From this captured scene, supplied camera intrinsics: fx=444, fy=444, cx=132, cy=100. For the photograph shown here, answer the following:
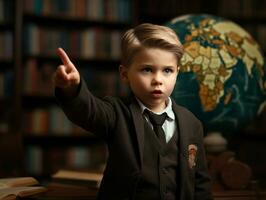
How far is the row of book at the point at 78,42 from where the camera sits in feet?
11.2

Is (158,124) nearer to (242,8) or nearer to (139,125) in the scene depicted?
(139,125)

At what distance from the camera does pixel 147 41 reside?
40.0 inches

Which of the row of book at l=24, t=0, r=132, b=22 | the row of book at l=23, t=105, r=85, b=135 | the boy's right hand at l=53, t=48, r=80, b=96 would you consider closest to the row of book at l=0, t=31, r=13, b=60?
the row of book at l=24, t=0, r=132, b=22

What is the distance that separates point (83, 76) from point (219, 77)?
2134 mm

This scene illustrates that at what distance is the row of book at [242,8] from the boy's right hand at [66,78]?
9.57 ft

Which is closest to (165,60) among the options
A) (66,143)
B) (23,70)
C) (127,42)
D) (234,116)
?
(127,42)

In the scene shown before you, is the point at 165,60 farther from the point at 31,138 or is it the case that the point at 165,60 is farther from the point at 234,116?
the point at 31,138

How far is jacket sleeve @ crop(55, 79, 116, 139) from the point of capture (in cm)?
91

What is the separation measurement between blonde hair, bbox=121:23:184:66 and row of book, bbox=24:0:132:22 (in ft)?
8.08

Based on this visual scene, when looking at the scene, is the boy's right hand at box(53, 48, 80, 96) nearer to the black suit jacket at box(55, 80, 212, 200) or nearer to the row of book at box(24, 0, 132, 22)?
the black suit jacket at box(55, 80, 212, 200)

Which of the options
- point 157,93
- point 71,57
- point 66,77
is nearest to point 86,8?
point 71,57

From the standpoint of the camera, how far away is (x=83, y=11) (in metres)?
3.48

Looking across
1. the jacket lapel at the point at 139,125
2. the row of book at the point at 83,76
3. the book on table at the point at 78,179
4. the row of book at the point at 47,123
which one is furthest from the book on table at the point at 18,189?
the row of book at the point at 47,123

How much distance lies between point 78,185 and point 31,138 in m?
2.23
